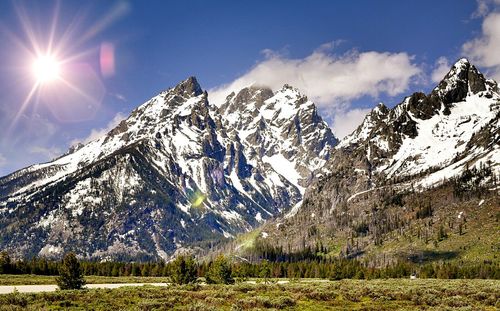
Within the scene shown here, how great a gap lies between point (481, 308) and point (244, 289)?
1026 inches

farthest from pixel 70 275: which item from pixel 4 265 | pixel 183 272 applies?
pixel 4 265

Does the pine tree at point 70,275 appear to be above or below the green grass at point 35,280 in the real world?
above

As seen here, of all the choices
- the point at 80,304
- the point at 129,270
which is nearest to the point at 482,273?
the point at 129,270

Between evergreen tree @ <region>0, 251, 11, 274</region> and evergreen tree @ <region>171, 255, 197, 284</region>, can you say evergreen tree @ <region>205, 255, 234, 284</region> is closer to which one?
evergreen tree @ <region>171, 255, 197, 284</region>

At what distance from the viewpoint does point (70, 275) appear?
266 ft

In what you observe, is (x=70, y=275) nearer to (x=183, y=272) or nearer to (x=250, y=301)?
(x=183, y=272)

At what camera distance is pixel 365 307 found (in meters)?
40.5

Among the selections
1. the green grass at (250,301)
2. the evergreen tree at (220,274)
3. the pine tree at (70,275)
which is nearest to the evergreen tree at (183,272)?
the evergreen tree at (220,274)

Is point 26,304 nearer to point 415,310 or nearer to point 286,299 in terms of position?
point 286,299

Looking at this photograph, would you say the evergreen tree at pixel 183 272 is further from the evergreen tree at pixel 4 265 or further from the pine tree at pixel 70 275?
the evergreen tree at pixel 4 265

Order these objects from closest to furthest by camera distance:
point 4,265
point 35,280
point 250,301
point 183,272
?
point 250,301 → point 183,272 → point 35,280 → point 4,265

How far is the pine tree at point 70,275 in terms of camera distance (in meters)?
79.8

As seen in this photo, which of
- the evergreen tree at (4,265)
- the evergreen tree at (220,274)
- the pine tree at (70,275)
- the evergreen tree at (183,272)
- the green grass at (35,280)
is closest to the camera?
the pine tree at (70,275)

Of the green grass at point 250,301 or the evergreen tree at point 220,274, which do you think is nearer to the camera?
the green grass at point 250,301
